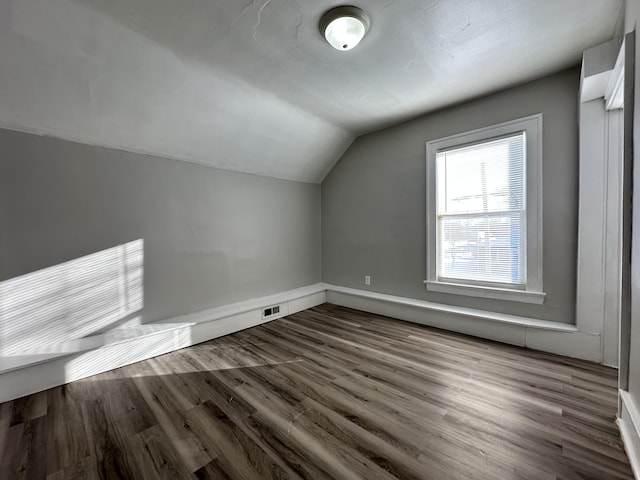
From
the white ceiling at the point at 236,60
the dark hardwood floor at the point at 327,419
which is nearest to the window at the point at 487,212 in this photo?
the white ceiling at the point at 236,60

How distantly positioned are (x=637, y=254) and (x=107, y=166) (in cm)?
379

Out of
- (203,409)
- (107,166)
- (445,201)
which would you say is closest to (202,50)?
(107,166)

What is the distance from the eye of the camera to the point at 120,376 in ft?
6.91

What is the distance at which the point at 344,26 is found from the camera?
1.73m

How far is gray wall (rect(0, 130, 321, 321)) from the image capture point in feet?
6.58

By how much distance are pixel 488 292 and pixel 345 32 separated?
281 cm

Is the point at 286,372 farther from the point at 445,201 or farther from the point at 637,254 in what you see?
the point at 445,201

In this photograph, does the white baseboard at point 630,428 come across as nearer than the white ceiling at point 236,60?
Yes

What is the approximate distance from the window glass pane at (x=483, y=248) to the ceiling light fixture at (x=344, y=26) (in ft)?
7.15

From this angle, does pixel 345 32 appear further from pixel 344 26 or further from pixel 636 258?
pixel 636 258

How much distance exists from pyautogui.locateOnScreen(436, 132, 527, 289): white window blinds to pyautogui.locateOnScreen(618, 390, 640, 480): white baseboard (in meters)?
1.34

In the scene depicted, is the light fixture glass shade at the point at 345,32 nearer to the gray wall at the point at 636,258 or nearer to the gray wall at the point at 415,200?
the gray wall at the point at 636,258

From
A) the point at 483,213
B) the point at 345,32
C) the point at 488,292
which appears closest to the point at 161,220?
the point at 345,32

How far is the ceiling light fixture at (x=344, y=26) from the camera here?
1652 millimetres
